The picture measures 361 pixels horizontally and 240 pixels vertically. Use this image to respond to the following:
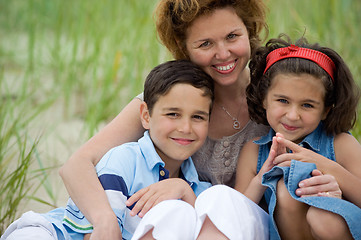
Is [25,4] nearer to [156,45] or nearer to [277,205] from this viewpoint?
[156,45]

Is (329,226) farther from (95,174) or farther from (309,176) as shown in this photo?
(95,174)

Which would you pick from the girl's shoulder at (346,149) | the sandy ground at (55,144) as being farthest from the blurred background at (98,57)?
the girl's shoulder at (346,149)

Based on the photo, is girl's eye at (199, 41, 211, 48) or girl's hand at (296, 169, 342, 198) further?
girl's eye at (199, 41, 211, 48)

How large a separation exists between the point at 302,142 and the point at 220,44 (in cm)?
62

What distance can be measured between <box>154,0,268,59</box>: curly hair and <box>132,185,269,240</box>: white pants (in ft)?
3.12

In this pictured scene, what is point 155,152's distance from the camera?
2.30 m

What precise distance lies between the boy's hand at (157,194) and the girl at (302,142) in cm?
30

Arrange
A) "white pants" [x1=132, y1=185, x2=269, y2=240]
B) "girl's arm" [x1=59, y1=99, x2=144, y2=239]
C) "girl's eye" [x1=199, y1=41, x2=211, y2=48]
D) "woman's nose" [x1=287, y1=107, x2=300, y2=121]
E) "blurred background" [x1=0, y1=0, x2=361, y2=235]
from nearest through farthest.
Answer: "white pants" [x1=132, y1=185, x2=269, y2=240]
"girl's arm" [x1=59, y1=99, x2=144, y2=239]
"woman's nose" [x1=287, y1=107, x2=300, y2=121]
"girl's eye" [x1=199, y1=41, x2=211, y2=48]
"blurred background" [x1=0, y1=0, x2=361, y2=235]

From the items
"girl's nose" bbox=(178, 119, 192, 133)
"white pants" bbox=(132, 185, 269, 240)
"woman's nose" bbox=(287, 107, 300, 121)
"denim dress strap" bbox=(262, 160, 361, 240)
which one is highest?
"woman's nose" bbox=(287, 107, 300, 121)

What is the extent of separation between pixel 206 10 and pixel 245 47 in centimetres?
27

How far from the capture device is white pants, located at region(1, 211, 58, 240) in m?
2.02

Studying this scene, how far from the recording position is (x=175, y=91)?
2.35 meters

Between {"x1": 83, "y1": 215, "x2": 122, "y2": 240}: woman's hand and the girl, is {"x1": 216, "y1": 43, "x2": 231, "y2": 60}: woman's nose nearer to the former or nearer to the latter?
the girl

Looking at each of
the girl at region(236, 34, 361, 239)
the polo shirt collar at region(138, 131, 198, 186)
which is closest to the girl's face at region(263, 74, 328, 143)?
the girl at region(236, 34, 361, 239)
